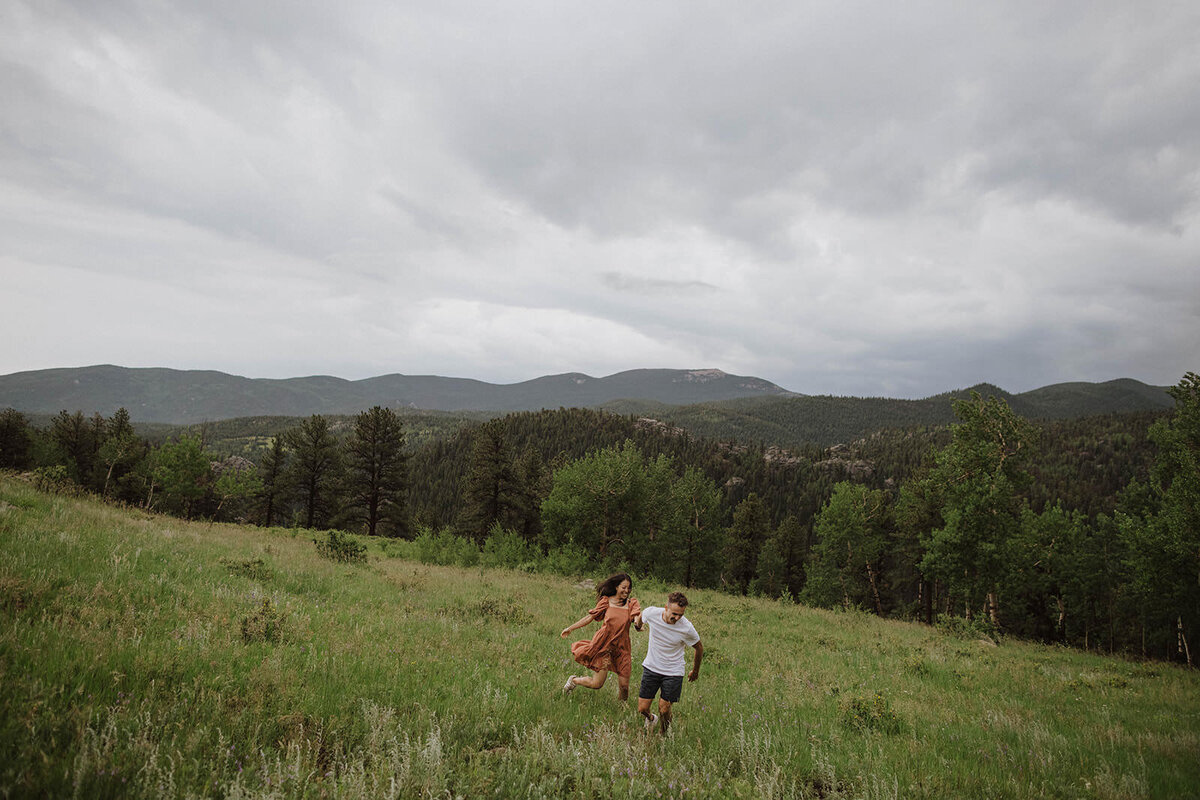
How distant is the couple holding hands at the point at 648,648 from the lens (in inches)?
255

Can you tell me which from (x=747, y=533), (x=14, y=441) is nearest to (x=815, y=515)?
(x=747, y=533)

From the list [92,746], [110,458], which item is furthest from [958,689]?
[110,458]

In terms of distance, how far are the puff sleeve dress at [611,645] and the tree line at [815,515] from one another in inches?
871

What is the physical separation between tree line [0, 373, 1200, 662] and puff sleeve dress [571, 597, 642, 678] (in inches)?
871

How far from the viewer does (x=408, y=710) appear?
5.11 meters

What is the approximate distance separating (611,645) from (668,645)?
1.14 m

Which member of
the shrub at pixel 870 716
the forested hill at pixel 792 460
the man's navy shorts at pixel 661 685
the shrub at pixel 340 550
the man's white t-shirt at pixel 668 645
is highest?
the man's white t-shirt at pixel 668 645

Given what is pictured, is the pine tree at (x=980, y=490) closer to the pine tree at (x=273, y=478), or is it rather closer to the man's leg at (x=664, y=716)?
the man's leg at (x=664, y=716)

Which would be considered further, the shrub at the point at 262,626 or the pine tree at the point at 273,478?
the pine tree at the point at 273,478

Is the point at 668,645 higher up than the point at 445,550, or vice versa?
the point at 668,645

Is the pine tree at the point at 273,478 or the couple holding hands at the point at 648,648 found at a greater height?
the couple holding hands at the point at 648,648

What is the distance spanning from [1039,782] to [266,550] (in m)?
17.6

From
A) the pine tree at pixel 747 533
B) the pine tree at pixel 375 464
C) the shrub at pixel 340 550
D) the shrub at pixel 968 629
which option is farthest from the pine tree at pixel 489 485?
the shrub at pixel 968 629

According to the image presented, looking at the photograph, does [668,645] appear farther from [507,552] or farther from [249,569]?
[507,552]
